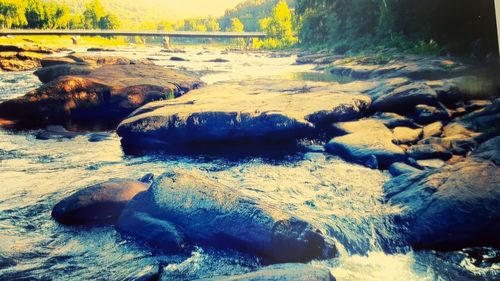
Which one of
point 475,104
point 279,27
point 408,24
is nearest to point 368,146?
point 475,104

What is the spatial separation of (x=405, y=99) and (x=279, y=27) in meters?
8.79

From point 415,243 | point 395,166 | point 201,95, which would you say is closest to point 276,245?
point 415,243

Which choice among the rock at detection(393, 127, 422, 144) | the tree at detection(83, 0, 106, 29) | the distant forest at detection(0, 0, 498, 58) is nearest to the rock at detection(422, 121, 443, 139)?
the rock at detection(393, 127, 422, 144)

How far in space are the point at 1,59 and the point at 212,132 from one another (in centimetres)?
265

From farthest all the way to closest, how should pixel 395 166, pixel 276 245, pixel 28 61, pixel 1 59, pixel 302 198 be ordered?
1. pixel 1 59
2. pixel 28 61
3. pixel 395 166
4. pixel 302 198
5. pixel 276 245

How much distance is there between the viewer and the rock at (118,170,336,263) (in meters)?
2.31

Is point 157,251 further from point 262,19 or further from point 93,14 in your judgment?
point 262,19

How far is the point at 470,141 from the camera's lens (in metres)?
3.69

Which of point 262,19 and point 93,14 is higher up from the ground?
point 262,19

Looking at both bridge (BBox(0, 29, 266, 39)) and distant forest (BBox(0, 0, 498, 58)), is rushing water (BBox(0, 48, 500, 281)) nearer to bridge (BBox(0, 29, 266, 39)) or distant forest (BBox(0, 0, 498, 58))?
bridge (BBox(0, 29, 266, 39))

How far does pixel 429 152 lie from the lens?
3.65 meters

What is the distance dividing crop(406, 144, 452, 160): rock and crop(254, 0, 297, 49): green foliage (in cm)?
485

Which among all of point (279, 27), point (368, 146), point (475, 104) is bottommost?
point (368, 146)

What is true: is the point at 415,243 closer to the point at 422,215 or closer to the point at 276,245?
the point at 422,215
